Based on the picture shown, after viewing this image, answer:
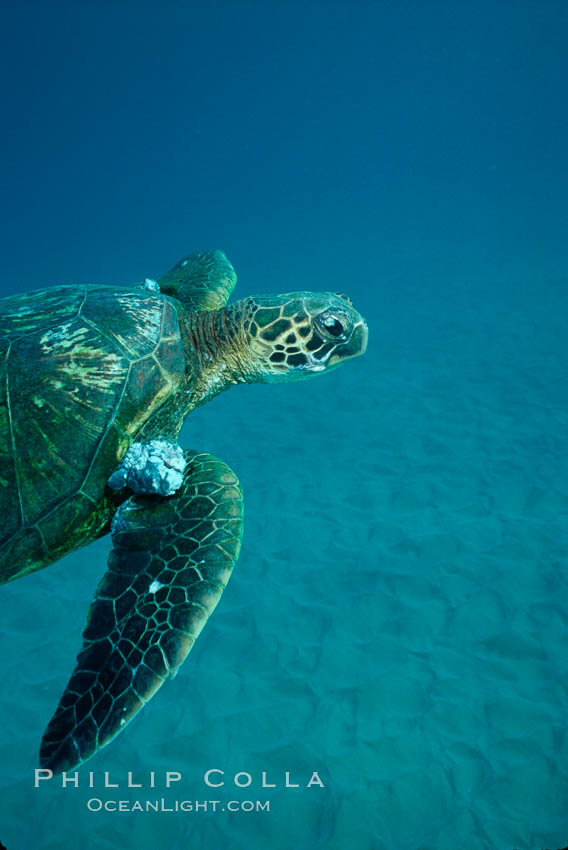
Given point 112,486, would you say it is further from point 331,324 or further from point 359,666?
point 359,666

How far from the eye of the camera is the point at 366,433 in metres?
6.45

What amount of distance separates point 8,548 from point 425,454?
4.85 metres

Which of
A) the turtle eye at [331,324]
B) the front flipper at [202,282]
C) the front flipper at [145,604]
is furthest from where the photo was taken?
the front flipper at [202,282]

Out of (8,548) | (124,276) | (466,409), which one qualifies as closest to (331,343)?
(8,548)

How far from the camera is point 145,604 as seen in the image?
5.45 ft

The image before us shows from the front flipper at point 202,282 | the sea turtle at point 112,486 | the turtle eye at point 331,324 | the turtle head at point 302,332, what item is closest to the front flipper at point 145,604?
the sea turtle at point 112,486

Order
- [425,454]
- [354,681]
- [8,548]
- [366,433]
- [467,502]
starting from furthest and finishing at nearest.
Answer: [366,433] < [425,454] < [467,502] < [354,681] < [8,548]

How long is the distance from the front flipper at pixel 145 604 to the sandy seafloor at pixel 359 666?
61.5 inches

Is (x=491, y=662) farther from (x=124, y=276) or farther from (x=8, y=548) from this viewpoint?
(x=124, y=276)

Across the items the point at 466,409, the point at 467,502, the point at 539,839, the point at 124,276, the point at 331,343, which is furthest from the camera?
the point at 124,276

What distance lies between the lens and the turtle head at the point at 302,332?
2484mm

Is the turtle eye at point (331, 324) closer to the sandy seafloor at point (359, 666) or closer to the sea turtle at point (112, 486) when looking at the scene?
the sea turtle at point (112, 486)

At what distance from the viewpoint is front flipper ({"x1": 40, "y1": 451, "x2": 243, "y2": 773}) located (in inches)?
57.9

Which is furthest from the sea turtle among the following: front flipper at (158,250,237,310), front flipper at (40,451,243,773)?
front flipper at (158,250,237,310)
